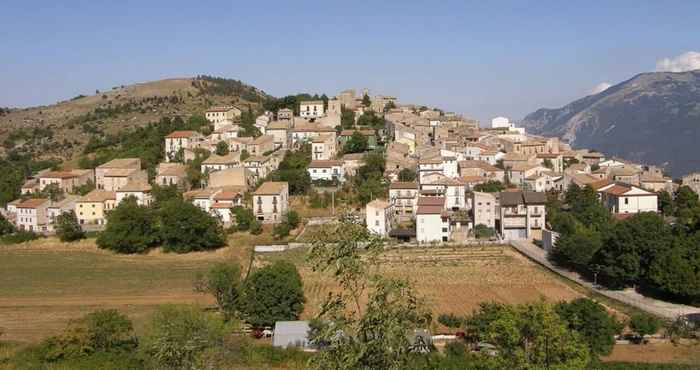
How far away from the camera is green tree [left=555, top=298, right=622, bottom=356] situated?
1969 centimetres

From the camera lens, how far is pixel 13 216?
41.7 m

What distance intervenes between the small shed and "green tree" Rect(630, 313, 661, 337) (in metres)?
10.5

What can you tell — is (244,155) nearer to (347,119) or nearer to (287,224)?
(287,224)

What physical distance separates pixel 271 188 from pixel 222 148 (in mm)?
11032

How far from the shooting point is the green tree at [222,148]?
47.5 m

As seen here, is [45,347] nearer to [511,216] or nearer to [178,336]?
[178,336]

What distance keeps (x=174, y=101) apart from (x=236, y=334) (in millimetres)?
62659

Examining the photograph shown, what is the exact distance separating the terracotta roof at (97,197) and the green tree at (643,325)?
3080 cm

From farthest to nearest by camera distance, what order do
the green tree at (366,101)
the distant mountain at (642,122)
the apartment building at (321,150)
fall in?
the distant mountain at (642,122) → the green tree at (366,101) → the apartment building at (321,150)

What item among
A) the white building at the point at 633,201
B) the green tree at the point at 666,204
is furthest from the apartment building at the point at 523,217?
the green tree at the point at 666,204

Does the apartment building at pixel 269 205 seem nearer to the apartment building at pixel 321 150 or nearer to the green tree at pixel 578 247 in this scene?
the apartment building at pixel 321 150

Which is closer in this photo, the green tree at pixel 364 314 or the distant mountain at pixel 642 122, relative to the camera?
the green tree at pixel 364 314

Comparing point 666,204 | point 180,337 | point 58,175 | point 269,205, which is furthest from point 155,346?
point 58,175

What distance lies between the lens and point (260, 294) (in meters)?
23.7
